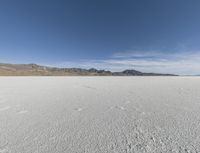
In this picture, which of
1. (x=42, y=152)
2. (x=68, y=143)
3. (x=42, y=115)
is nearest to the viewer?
(x=42, y=152)

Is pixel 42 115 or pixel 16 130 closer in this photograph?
pixel 16 130

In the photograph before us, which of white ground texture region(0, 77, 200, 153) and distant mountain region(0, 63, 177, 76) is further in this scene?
distant mountain region(0, 63, 177, 76)

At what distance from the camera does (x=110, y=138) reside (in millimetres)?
2654

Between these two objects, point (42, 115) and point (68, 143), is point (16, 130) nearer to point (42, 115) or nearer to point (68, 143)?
point (42, 115)

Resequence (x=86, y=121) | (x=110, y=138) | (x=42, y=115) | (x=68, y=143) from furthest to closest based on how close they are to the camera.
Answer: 1. (x=42, y=115)
2. (x=86, y=121)
3. (x=110, y=138)
4. (x=68, y=143)

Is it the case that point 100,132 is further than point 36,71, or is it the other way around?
point 36,71

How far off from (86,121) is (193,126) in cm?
239

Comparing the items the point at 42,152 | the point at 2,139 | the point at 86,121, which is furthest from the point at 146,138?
the point at 2,139

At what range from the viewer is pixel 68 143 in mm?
2463

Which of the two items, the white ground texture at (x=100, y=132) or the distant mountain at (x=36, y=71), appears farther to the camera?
the distant mountain at (x=36, y=71)

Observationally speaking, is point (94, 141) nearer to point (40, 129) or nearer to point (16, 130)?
point (40, 129)

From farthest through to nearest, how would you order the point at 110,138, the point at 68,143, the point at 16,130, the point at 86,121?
the point at 86,121, the point at 16,130, the point at 110,138, the point at 68,143

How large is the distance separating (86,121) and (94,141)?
1.03 metres

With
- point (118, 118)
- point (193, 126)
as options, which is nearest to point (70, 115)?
point (118, 118)
